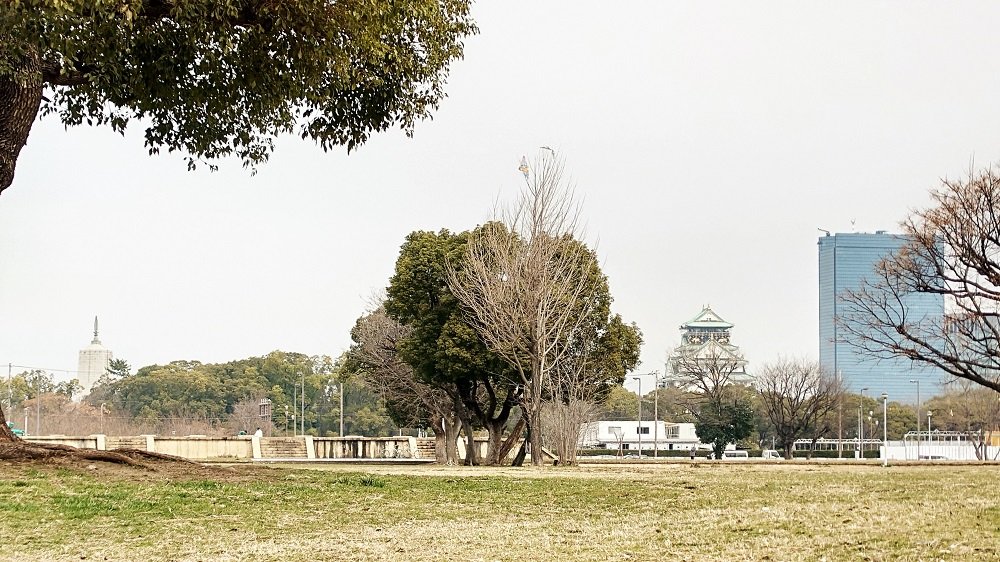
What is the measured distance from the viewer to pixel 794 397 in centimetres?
6366

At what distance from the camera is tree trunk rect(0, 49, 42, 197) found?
43.4 feet

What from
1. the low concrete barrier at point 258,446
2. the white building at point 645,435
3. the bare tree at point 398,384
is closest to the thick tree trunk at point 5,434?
the low concrete barrier at point 258,446

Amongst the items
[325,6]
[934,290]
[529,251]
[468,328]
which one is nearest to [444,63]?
[325,6]

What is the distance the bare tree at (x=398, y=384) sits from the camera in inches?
1394

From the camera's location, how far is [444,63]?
15352 millimetres

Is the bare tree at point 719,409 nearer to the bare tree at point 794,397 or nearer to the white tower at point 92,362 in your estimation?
the bare tree at point 794,397

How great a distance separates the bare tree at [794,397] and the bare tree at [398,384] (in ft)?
99.4

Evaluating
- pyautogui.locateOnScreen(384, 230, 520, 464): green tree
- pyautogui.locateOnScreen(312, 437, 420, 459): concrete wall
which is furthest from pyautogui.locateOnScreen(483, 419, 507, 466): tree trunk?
pyautogui.locateOnScreen(312, 437, 420, 459): concrete wall

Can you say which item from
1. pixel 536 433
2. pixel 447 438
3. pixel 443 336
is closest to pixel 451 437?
pixel 447 438

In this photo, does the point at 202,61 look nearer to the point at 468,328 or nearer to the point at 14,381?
the point at 468,328

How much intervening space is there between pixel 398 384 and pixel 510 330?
13247mm

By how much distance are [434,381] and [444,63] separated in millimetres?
16717

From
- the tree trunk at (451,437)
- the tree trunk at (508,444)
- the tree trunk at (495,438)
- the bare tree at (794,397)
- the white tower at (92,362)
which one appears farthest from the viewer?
the white tower at (92,362)

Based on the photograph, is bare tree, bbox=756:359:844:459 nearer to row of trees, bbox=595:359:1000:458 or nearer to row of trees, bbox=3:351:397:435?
row of trees, bbox=595:359:1000:458
